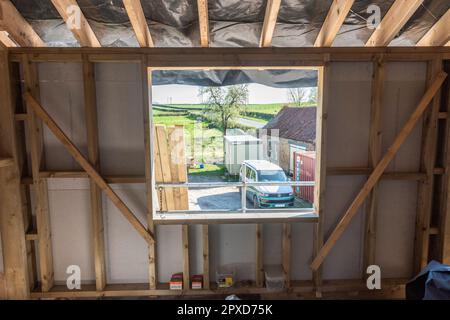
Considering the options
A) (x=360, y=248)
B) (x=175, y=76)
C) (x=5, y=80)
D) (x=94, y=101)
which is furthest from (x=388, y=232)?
(x=5, y=80)

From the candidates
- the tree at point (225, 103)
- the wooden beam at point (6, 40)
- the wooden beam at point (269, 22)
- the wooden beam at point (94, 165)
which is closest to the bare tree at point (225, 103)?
the tree at point (225, 103)

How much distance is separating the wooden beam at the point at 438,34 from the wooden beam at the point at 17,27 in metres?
3.65

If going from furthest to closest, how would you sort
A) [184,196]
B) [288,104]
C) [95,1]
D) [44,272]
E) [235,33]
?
[288,104]
[184,196]
[44,272]
[235,33]
[95,1]

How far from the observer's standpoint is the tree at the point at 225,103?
13.9 ft

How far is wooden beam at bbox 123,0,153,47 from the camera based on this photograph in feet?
6.91

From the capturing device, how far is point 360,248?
117 inches

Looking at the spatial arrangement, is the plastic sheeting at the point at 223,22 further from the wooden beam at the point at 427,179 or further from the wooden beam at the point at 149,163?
the wooden beam at the point at 427,179

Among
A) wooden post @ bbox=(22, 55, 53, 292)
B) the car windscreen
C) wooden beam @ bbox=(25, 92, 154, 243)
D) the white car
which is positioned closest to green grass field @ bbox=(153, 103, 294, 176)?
the white car

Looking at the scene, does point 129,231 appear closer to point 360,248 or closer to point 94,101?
point 94,101

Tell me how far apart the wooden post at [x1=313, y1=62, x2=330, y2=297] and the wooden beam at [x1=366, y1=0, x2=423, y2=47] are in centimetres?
50

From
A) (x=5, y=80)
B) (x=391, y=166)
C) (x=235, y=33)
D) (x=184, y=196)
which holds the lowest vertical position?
(x=184, y=196)

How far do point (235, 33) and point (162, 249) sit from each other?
2.31m

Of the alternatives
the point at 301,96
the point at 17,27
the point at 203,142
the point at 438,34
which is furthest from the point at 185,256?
the point at 438,34

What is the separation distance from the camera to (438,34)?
251 cm
